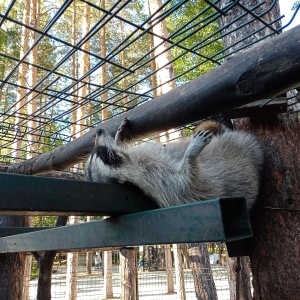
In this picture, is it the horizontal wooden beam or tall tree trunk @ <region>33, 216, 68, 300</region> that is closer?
the horizontal wooden beam

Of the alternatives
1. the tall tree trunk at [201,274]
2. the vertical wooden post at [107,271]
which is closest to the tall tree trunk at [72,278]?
the vertical wooden post at [107,271]

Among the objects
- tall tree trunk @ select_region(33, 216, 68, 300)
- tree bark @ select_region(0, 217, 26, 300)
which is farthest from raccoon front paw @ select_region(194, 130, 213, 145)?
tree bark @ select_region(0, 217, 26, 300)

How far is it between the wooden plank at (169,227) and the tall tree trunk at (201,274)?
499 cm

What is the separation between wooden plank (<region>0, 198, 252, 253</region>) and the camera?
0.85 meters

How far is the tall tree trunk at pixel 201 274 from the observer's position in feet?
20.0

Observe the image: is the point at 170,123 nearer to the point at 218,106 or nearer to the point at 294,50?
the point at 218,106

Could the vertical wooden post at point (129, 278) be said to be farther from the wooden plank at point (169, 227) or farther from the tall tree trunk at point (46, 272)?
the wooden plank at point (169, 227)

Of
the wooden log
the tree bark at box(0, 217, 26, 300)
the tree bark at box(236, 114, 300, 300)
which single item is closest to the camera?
the wooden log

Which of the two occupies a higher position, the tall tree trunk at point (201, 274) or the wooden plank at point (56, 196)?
the wooden plank at point (56, 196)

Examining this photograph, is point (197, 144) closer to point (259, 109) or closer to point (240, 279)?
point (259, 109)

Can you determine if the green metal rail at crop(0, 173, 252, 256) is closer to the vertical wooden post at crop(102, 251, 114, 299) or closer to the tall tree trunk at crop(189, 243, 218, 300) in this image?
the tall tree trunk at crop(189, 243, 218, 300)

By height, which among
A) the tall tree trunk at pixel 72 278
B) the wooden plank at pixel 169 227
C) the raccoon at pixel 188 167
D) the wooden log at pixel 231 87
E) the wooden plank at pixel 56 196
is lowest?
the tall tree trunk at pixel 72 278

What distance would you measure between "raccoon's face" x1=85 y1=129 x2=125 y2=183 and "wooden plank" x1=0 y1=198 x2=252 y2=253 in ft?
1.60

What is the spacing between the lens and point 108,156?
1920mm
